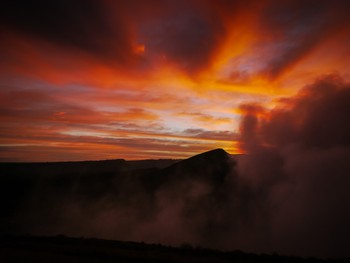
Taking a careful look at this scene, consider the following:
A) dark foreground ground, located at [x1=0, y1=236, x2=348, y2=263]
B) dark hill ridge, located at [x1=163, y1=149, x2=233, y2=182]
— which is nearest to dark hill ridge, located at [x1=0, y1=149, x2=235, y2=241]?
dark hill ridge, located at [x1=163, y1=149, x2=233, y2=182]

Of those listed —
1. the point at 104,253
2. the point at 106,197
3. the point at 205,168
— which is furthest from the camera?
the point at 205,168

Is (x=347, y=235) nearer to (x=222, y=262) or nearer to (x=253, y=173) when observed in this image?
(x=253, y=173)

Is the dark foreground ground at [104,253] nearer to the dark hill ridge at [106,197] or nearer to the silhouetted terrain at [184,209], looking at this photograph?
the silhouetted terrain at [184,209]

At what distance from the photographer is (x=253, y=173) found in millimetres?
59000

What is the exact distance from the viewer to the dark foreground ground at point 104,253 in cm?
1519

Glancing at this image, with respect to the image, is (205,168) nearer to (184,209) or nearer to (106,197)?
(184,209)

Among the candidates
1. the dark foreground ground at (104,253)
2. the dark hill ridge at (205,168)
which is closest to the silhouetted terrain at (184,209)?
the dark hill ridge at (205,168)

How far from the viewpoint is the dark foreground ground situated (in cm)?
1519

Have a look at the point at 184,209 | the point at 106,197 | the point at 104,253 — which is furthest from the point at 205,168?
the point at 104,253

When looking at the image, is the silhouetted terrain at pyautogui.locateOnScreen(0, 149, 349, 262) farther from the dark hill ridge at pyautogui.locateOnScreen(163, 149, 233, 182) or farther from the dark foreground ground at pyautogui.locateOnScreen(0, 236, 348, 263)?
the dark foreground ground at pyautogui.locateOnScreen(0, 236, 348, 263)

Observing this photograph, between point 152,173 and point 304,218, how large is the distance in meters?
31.3

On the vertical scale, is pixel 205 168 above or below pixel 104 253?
above

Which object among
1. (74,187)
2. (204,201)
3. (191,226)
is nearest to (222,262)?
(191,226)

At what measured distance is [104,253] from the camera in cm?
1638
